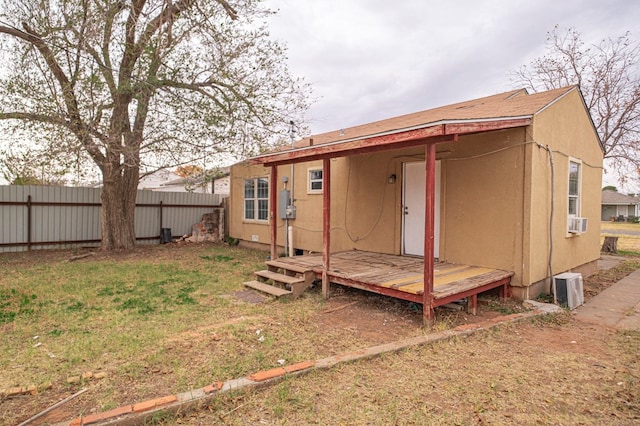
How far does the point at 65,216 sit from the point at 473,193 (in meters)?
10.9

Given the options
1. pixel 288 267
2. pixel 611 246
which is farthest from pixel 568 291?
pixel 611 246

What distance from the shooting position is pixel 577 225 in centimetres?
635

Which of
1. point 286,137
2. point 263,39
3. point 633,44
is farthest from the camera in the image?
point 633,44

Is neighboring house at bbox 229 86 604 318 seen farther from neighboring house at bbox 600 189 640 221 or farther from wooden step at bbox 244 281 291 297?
neighboring house at bbox 600 189 640 221

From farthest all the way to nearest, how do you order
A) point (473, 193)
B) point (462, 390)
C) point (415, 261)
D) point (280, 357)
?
point (415, 261), point (473, 193), point (280, 357), point (462, 390)

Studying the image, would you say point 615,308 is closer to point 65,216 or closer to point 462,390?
point 462,390

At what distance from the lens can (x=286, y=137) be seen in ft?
31.2

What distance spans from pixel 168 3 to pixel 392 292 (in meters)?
7.23

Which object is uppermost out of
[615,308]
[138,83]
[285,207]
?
[138,83]

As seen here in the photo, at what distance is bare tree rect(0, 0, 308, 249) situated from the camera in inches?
274

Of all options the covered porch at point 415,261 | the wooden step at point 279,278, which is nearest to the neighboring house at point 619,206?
the covered porch at point 415,261

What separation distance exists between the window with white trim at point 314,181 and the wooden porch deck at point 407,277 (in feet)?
8.41

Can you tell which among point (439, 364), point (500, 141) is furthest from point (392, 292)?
point (500, 141)

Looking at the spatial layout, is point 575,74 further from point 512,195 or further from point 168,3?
point 168,3
